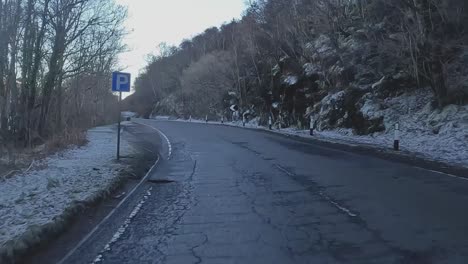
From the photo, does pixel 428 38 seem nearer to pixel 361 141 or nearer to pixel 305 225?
pixel 361 141

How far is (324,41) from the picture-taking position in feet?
125

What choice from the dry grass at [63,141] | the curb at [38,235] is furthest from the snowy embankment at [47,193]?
the dry grass at [63,141]

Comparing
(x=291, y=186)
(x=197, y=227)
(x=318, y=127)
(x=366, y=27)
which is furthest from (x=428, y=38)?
(x=197, y=227)

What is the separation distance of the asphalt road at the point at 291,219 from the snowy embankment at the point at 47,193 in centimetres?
79

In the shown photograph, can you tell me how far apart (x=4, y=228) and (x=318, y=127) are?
26.7 metres

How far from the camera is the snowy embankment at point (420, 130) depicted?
17.4 meters

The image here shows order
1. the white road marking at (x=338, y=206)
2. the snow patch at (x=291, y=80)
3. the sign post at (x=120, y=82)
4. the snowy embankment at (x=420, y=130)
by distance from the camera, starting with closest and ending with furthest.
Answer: the white road marking at (x=338, y=206), the sign post at (x=120, y=82), the snowy embankment at (x=420, y=130), the snow patch at (x=291, y=80)

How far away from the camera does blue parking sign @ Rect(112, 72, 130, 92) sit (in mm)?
15586

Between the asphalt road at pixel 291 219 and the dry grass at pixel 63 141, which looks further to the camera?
the dry grass at pixel 63 141

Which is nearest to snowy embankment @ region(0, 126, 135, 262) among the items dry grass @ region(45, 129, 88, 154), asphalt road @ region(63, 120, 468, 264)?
asphalt road @ region(63, 120, 468, 264)

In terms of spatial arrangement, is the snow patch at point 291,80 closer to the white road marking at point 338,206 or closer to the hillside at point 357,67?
the hillside at point 357,67

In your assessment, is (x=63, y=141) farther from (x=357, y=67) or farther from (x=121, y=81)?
(x=357, y=67)

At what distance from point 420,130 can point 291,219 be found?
1634 cm

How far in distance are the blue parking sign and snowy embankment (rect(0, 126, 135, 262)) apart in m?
2.46
